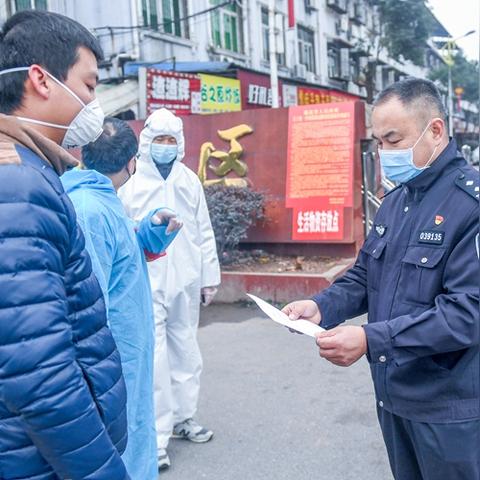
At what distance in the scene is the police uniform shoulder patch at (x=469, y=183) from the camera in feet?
5.48

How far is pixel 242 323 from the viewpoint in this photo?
5.61 meters

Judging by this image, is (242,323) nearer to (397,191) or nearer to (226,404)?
(226,404)

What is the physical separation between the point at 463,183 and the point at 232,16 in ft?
31.5

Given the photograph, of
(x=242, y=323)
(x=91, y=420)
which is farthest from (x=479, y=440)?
(x=242, y=323)

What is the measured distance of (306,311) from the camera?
197cm

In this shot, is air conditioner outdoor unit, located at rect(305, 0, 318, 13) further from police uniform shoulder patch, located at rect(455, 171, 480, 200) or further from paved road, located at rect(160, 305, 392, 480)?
police uniform shoulder patch, located at rect(455, 171, 480, 200)

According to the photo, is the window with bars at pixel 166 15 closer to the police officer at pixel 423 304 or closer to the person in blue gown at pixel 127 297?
the person in blue gown at pixel 127 297

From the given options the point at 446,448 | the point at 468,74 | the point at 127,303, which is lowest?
the point at 446,448

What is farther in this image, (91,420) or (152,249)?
(152,249)

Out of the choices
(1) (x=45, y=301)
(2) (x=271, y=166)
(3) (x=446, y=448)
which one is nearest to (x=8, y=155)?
(1) (x=45, y=301)

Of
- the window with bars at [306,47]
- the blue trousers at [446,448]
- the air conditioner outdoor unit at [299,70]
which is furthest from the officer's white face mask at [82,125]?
the air conditioner outdoor unit at [299,70]

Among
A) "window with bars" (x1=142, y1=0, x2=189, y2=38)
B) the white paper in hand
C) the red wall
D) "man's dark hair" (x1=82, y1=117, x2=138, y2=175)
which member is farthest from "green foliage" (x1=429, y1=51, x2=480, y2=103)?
"window with bars" (x1=142, y1=0, x2=189, y2=38)

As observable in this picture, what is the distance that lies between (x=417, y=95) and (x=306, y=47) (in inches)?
435

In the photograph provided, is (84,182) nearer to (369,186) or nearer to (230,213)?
(230,213)
